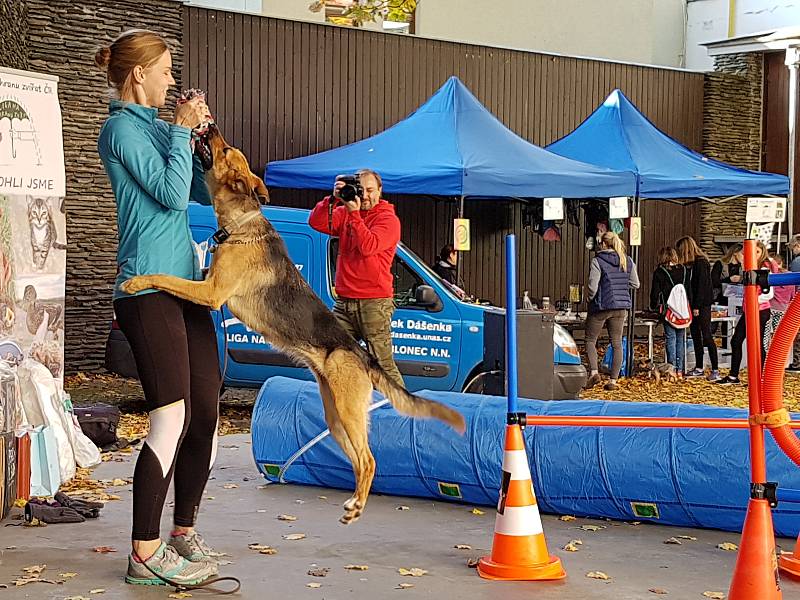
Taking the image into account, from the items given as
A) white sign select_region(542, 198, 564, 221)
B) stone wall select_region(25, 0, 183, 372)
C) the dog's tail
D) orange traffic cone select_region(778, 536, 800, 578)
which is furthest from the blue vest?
the dog's tail

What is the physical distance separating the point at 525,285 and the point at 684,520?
12.6 m

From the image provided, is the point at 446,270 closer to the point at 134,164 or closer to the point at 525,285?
the point at 525,285

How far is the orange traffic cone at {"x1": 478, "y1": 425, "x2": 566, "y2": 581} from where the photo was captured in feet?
16.9

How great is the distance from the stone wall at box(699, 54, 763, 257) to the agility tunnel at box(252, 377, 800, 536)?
15.0m

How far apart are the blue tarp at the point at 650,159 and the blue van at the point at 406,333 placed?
503 cm

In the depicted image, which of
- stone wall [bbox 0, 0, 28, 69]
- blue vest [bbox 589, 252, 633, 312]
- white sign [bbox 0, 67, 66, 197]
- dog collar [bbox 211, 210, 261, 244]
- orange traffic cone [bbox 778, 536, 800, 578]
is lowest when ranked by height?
orange traffic cone [bbox 778, 536, 800, 578]

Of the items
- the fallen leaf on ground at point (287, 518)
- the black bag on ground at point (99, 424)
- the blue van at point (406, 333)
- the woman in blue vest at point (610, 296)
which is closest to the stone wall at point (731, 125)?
the woman in blue vest at point (610, 296)

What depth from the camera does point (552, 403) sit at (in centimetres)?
679

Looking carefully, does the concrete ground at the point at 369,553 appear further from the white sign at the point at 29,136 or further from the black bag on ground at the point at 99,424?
the white sign at the point at 29,136

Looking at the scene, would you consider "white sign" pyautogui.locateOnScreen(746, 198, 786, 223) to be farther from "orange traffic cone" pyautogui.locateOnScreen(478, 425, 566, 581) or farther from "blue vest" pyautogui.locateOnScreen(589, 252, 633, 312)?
"orange traffic cone" pyautogui.locateOnScreen(478, 425, 566, 581)

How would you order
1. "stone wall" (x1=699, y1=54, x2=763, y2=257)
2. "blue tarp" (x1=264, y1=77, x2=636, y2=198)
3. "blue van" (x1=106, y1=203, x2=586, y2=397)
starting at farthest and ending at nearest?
"stone wall" (x1=699, y1=54, x2=763, y2=257) < "blue tarp" (x1=264, y1=77, x2=636, y2=198) < "blue van" (x1=106, y1=203, x2=586, y2=397)

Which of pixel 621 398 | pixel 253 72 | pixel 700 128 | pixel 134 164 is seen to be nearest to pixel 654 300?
pixel 621 398

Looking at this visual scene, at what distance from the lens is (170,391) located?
A: 4.58m

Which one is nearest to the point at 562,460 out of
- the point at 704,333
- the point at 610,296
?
the point at 610,296
